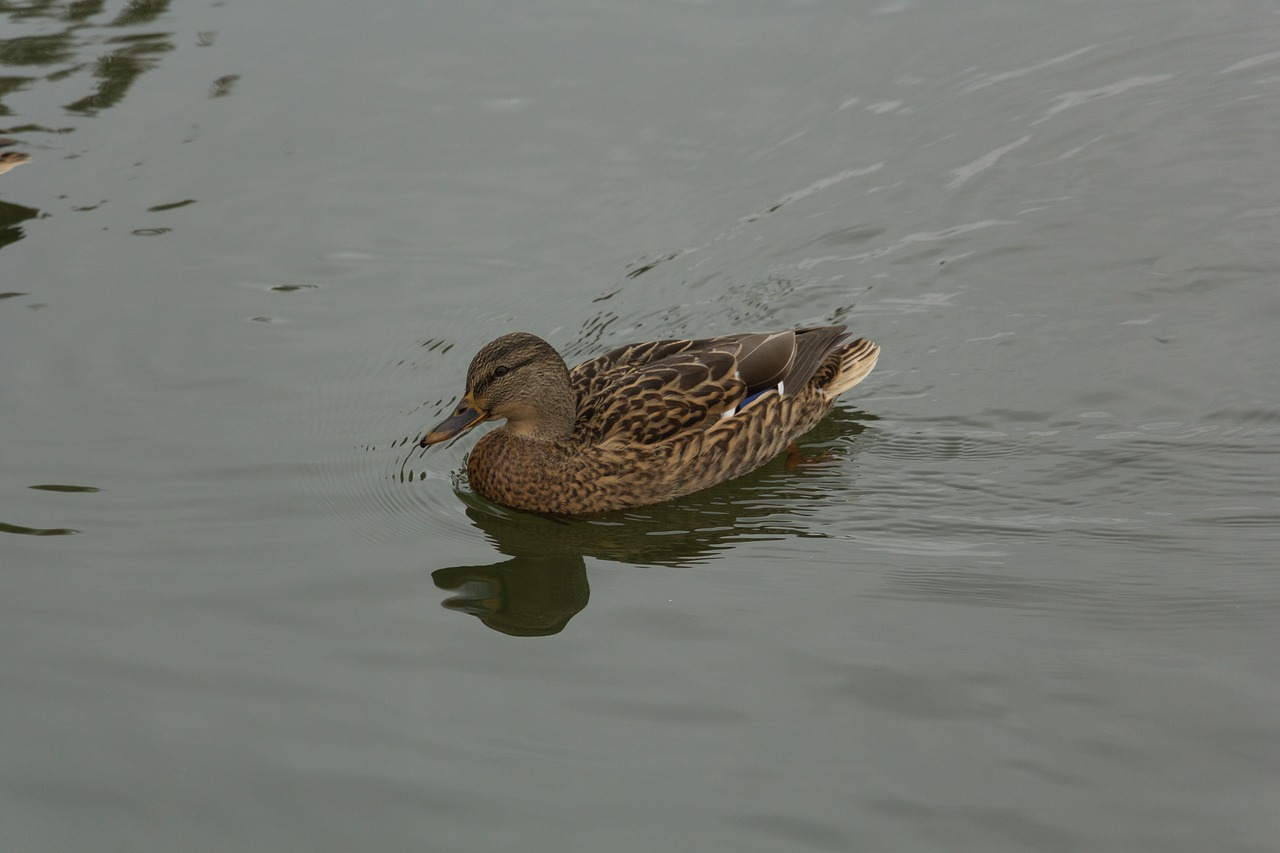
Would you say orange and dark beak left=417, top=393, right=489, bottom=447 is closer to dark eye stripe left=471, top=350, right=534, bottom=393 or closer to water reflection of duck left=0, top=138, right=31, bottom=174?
dark eye stripe left=471, top=350, right=534, bottom=393

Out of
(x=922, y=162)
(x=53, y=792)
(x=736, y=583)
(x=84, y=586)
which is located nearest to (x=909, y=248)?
(x=922, y=162)

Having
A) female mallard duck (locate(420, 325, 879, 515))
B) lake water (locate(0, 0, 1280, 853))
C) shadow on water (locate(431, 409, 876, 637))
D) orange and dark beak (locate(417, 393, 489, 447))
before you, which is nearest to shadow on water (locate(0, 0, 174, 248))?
lake water (locate(0, 0, 1280, 853))

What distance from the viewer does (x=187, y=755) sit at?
498 cm

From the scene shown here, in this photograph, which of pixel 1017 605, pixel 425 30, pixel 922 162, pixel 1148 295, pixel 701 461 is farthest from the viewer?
pixel 425 30

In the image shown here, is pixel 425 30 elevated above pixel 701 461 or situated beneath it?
elevated above

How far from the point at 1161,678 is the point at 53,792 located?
4080mm

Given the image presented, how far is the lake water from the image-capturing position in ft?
15.9

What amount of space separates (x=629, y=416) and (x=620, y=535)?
0.67 metres

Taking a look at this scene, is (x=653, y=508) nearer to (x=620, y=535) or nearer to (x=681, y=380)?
(x=620, y=535)

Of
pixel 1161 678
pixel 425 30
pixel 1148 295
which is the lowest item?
pixel 1161 678

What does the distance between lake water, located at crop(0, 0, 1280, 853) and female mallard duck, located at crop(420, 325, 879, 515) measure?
216mm

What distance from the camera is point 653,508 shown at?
7.01 metres

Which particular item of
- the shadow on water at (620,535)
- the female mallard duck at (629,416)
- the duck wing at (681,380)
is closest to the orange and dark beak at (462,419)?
the female mallard duck at (629,416)

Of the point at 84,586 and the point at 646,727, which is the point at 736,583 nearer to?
the point at 646,727
